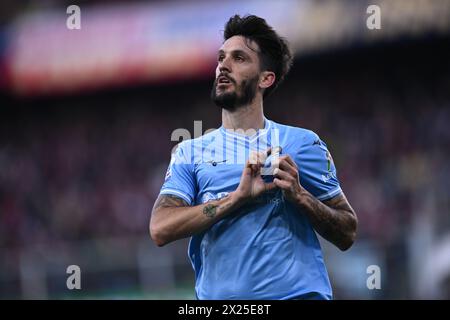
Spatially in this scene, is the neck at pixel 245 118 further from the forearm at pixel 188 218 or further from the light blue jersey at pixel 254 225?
the forearm at pixel 188 218

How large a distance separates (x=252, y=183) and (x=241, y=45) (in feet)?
3.17

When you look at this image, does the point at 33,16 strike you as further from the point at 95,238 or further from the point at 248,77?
the point at 248,77

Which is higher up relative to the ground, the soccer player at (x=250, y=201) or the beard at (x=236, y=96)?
the beard at (x=236, y=96)

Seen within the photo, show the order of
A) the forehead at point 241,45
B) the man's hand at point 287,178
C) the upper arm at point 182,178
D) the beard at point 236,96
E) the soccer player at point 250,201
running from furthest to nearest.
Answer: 1. the forehead at point 241,45
2. the beard at point 236,96
3. the upper arm at point 182,178
4. the soccer player at point 250,201
5. the man's hand at point 287,178

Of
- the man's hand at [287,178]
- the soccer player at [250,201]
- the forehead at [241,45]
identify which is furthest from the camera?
the forehead at [241,45]

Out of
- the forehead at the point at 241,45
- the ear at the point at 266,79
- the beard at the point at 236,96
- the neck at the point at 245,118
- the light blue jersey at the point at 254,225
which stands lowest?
the light blue jersey at the point at 254,225

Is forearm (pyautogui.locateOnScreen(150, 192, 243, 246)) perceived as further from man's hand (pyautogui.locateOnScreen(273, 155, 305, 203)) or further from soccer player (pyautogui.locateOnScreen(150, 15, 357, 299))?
man's hand (pyautogui.locateOnScreen(273, 155, 305, 203))

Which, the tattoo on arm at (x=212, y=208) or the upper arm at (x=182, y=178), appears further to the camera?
the upper arm at (x=182, y=178)

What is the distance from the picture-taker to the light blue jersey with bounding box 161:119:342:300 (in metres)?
4.30

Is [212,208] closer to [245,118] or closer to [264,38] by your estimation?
[245,118]

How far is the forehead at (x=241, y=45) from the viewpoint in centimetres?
477

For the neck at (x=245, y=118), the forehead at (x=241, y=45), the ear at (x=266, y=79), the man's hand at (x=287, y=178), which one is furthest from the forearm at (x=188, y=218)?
the forehead at (x=241, y=45)

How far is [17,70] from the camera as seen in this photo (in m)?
18.2
